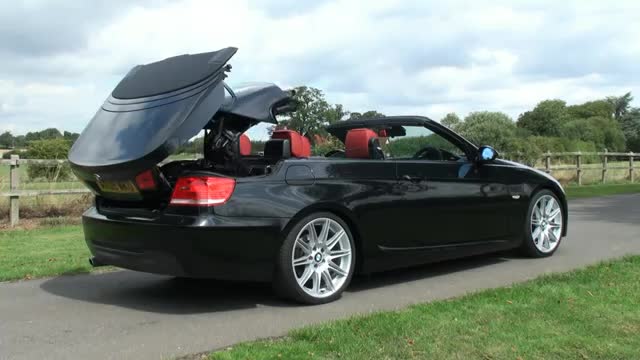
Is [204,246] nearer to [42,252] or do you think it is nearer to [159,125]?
[159,125]

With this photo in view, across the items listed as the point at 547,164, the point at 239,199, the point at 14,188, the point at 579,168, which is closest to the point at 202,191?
the point at 239,199

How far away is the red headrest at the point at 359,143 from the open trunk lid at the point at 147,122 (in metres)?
1.57

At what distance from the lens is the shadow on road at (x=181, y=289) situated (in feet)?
18.3

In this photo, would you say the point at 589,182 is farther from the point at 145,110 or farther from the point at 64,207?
the point at 145,110

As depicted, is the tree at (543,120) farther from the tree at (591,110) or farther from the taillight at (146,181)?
the taillight at (146,181)

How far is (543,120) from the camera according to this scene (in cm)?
8150

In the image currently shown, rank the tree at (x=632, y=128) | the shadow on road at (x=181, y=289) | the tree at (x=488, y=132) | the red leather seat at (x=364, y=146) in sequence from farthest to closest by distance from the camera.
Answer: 1. the tree at (x=632, y=128)
2. the tree at (x=488, y=132)
3. the red leather seat at (x=364, y=146)
4. the shadow on road at (x=181, y=289)

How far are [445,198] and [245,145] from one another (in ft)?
6.68

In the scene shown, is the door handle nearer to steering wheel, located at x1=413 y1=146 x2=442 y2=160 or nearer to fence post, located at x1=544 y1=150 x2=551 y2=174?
steering wheel, located at x1=413 y1=146 x2=442 y2=160

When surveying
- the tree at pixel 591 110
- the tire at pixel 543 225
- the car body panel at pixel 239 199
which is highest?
the tree at pixel 591 110

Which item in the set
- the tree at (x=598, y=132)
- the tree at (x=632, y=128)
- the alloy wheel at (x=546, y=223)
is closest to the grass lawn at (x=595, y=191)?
the alloy wheel at (x=546, y=223)

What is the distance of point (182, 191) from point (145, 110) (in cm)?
70

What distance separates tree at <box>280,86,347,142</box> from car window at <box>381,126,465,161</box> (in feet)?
3.47

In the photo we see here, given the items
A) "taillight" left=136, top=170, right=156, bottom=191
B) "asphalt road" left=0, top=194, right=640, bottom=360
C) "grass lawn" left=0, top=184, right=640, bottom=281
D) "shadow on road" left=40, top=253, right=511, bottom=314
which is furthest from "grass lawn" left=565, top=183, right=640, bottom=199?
"taillight" left=136, top=170, right=156, bottom=191
